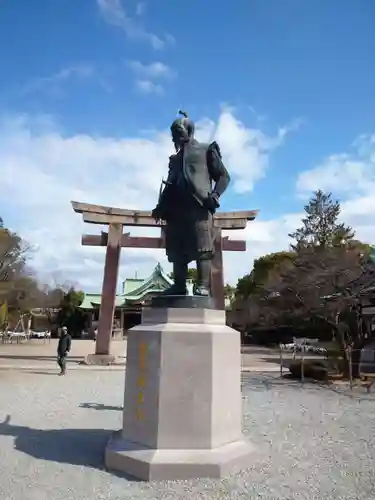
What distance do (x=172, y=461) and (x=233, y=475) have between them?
0.59 metres

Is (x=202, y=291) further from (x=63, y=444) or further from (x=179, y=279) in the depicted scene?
(x=63, y=444)

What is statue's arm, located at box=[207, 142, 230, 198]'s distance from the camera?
5.27m

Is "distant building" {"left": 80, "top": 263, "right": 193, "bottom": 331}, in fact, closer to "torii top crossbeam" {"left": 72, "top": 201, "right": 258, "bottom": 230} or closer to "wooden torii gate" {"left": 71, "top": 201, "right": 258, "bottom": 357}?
"wooden torii gate" {"left": 71, "top": 201, "right": 258, "bottom": 357}

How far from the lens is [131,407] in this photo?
4492 mm

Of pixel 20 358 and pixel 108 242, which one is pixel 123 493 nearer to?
pixel 108 242

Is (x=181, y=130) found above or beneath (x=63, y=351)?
above

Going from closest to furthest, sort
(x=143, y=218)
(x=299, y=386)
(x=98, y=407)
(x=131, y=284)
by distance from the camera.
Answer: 1. (x=98, y=407)
2. (x=299, y=386)
3. (x=143, y=218)
4. (x=131, y=284)

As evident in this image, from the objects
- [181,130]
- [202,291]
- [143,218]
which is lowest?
[202,291]

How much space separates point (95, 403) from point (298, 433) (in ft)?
13.6

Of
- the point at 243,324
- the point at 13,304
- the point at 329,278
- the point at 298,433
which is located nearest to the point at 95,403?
the point at 298,433

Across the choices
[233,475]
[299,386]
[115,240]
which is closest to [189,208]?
[233,475]

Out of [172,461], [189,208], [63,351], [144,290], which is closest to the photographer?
[172,461]

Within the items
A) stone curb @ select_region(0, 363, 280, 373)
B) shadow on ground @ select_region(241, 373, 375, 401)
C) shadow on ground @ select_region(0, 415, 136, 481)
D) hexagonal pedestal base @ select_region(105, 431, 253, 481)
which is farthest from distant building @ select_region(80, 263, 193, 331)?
hexagonal pedestal base @ select_region(105, 431, 253, 481)

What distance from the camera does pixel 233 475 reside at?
4.11 metres
